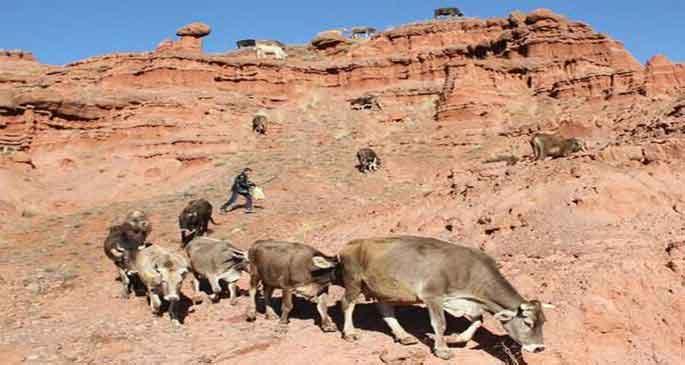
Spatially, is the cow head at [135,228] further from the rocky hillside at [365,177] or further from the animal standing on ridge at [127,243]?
the rocky hillside at [365,177]

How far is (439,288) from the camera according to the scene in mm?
7766

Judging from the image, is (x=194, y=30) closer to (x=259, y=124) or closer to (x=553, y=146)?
(x=259, y=124)

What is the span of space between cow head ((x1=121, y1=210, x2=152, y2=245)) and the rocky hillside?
4.95ft

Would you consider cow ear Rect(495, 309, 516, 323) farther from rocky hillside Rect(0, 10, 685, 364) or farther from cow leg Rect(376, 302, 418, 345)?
cow leg Rect(376, 302, 418, 345)

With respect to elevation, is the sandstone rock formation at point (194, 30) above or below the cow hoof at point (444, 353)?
above

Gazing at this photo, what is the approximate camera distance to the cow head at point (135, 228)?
13.0m

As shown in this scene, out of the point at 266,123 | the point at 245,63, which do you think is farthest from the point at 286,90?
→ the point at 266,123

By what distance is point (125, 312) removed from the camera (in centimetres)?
1174

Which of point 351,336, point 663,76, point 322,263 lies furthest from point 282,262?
point 663,76

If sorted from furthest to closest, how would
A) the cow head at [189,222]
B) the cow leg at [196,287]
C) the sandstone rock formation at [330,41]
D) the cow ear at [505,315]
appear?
1. the sandstone rock formation at [330,41]
2. the cow head at [189,222]
3. the cow leg at [196,287]
4. the cow ear at [505,315]

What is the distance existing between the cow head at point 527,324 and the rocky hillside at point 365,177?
471 millimetres

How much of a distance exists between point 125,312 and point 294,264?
4.22 meters

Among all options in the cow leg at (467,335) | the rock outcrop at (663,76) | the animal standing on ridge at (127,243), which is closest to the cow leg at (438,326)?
the cow leg at (467,335)

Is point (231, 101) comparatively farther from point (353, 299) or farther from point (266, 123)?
point (353, 299)
